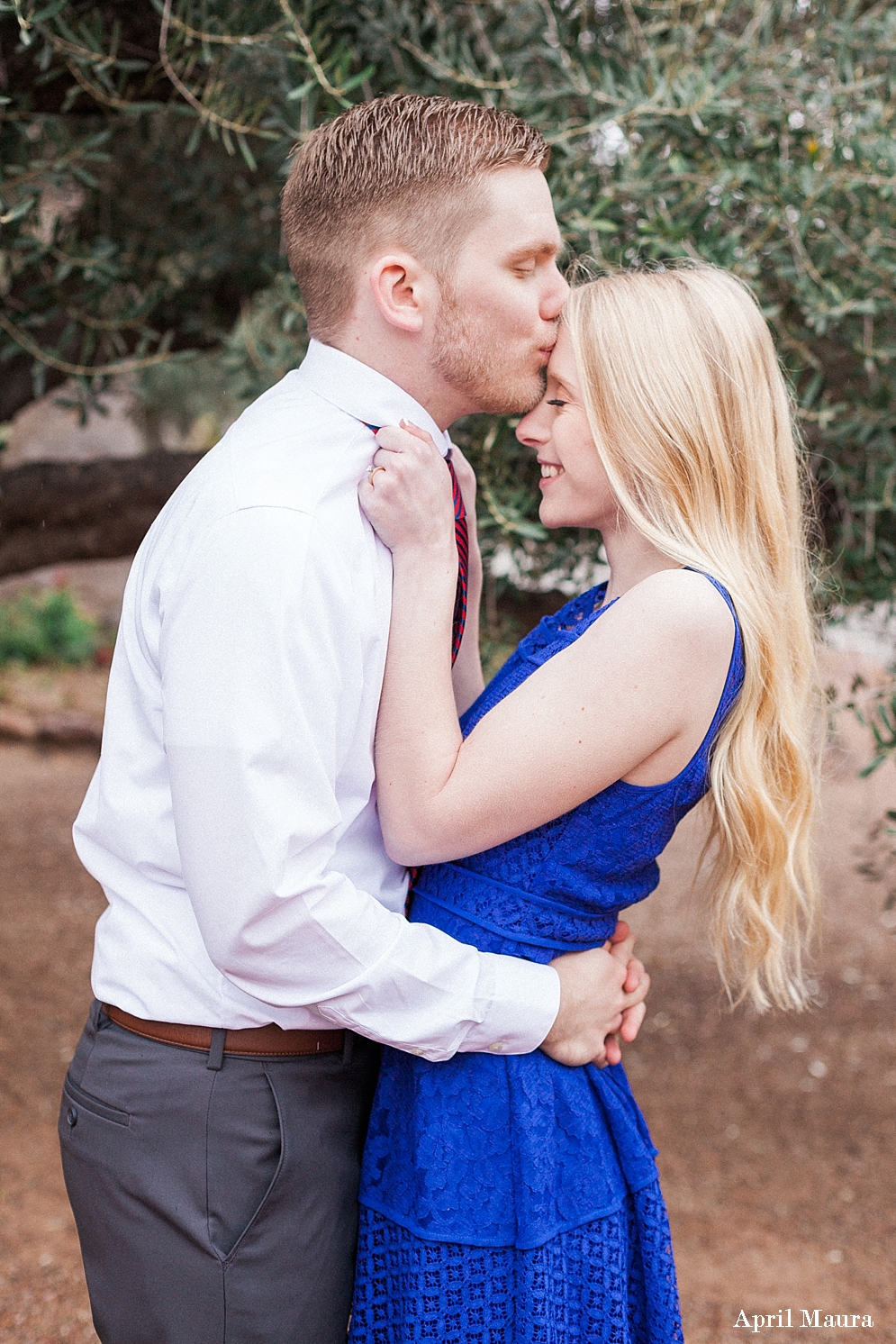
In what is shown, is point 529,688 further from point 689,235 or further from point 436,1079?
point 689,235

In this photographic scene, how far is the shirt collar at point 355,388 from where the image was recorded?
5.74 feet

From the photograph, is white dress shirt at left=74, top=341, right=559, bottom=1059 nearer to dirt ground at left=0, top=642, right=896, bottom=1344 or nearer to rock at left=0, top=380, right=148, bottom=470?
dirt ground at left=0, top=642, right=896, bottom=1344

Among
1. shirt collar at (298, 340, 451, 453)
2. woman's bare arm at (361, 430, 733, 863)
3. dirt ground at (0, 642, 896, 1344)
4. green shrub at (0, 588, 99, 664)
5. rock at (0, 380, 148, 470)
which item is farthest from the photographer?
rock at (0, 380, 148, 470)

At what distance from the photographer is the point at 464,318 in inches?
69.5

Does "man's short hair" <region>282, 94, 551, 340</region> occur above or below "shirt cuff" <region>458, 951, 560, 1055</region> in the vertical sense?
above

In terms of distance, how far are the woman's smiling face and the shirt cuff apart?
71 cm

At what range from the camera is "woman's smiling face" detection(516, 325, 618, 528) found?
6.08ft

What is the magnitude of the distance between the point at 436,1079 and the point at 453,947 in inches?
Answer: 9.9

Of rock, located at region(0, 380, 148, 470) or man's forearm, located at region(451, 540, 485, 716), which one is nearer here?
man's forearm, located at region(451, 540, 485, 716)

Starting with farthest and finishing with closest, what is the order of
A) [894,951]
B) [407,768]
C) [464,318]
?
[894,951] → [464,318] → [407,768]

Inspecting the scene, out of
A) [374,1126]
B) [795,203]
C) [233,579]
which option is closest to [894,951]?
[795,203]

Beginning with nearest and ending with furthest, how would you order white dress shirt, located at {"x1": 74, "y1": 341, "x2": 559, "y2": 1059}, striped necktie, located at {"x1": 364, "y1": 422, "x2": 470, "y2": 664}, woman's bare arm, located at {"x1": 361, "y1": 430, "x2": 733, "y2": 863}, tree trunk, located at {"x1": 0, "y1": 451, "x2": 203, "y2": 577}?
white dress shirt, located at {"x1": 74, "y1": 341, "x2": 559, "y2": 1059}
woman's bare arm, located at {"x1": 361, "y1": 430, "x2": 733, "y2": 863}
striped necktie, located at {"x1": 364, "y1": 422, "x2": 470, "y2": 664}
tree trunk, located at {"x1": 0, "y1": 451, "x2": 203, "y2": 577}

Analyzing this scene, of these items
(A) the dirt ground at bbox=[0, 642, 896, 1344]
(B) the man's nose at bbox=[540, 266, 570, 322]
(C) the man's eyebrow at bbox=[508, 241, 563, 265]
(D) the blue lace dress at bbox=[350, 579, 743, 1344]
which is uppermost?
(C) the man's eyebrow at bbox=[508, 241, 563, 265]

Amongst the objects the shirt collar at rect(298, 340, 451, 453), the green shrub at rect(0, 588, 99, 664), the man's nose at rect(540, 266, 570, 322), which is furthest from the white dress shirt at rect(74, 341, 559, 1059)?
the green shrub at rect(0, 588, 99, 664)
